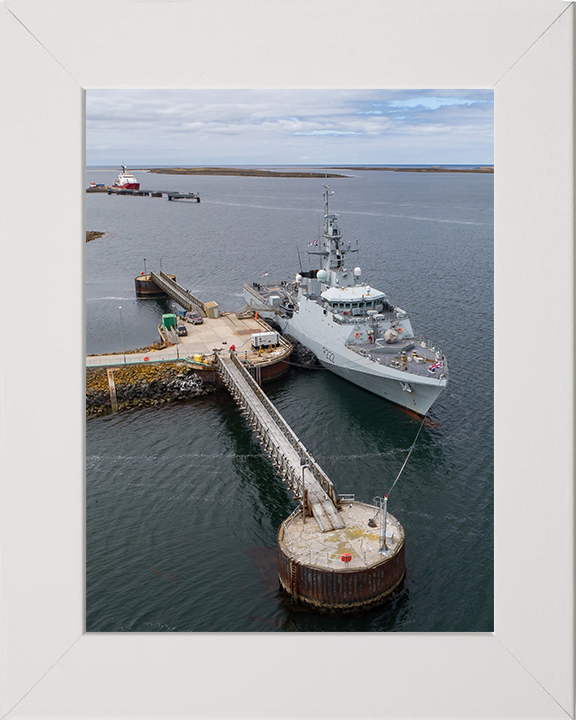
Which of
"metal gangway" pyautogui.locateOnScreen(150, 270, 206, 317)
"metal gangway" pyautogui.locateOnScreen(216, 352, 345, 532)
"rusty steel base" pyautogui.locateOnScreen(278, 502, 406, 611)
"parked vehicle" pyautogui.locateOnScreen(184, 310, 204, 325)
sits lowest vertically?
"rusty steel base" pyautogui.locateOnScreen(278, 502, 406, 611)

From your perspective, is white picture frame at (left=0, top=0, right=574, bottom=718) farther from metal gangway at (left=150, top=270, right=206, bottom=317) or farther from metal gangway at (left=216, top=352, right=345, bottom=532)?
metal gangway at (left=150, top=270, right=206, bottom=317)

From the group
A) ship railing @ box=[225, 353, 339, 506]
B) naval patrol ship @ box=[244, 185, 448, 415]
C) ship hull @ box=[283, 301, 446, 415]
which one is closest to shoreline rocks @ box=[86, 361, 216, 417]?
ship railing @ box=[225, 353, 339, 506]

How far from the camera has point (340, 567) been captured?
1094 centimetres

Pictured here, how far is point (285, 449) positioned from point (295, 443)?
48 centimetres

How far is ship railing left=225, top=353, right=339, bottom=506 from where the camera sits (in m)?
13.1

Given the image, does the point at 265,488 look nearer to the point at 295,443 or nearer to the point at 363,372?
the point at 295,443

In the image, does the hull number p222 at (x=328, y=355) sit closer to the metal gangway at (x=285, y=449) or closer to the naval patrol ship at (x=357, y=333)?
the naval patrol ship at (x=357, y=333)

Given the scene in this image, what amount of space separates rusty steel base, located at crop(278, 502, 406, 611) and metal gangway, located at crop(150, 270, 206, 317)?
18.9 meters
